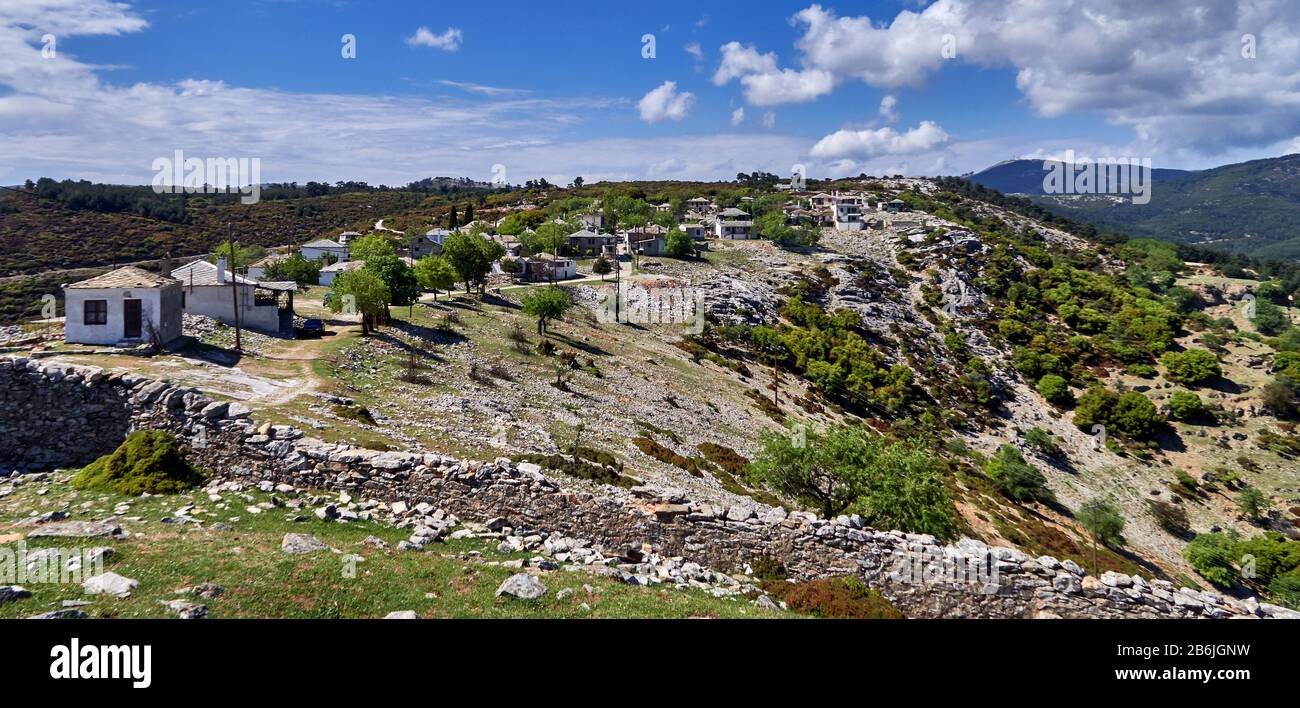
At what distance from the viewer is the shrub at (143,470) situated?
18.0 m

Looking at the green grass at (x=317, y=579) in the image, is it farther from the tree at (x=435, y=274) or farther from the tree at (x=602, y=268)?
the tree at (x=602, y=268)

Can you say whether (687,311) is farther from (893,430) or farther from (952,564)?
(952,564)

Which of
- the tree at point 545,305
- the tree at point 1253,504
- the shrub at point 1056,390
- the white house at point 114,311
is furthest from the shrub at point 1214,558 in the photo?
the white house at point 114,311

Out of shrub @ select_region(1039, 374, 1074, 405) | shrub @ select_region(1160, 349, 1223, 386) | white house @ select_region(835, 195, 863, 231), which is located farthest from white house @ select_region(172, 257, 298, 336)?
white house @ select_region(835, 195, 863, 231)

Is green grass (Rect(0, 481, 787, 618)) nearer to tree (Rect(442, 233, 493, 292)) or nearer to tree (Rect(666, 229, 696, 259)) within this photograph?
tree (Rect(442, 233, 493, 292))

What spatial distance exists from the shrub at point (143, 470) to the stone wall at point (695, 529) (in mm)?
1079

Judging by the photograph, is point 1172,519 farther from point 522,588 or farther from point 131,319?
point 131,319

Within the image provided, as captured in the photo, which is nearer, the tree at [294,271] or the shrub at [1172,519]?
the shrub at [1172,519]

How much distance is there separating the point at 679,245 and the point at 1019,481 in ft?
212

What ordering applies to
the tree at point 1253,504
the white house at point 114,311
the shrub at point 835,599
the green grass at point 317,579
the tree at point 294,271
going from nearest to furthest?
the green grass at point 317,579
the shrub at point 835,599
the white house at point 114,311
the tree at point 1253,504
the tree at point 294,271

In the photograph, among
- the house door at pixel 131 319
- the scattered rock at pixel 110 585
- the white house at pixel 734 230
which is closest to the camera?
the scattered rock at pixel 110 585
